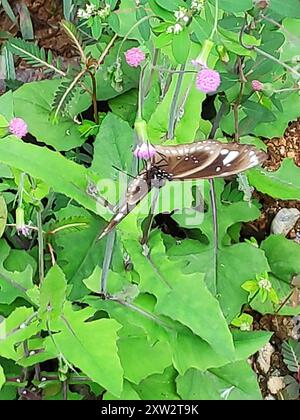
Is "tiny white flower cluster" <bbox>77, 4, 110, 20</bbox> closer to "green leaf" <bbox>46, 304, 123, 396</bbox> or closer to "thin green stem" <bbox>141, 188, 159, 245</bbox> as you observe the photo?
"thin green stem" <bbox>141, 188, 159, 245</bbox>

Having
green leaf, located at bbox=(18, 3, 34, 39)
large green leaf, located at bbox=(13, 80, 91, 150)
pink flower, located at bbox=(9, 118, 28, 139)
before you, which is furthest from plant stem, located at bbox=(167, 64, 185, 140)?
green leaf, located at bbox=(18, 3, 34, 39)

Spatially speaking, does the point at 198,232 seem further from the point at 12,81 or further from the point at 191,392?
the point at 12,81

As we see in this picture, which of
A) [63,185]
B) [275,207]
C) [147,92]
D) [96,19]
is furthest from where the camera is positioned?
[275,207]

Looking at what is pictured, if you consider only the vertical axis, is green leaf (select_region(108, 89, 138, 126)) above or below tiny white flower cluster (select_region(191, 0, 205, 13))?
below

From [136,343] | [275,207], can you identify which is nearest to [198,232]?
[275,207]

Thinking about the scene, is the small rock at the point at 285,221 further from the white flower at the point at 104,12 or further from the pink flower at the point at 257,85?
the white flower at the point at 104,12

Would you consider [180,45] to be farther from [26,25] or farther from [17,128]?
[26,25]
